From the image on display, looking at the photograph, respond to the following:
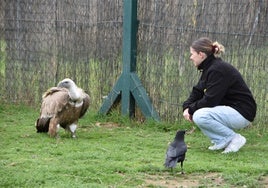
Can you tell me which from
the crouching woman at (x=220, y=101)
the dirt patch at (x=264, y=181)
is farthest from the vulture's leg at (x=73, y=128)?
the dirt patch at (x=264, y=181)

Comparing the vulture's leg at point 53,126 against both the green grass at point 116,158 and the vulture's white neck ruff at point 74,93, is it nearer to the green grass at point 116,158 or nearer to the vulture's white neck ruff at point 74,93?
the green grass at point 116,158

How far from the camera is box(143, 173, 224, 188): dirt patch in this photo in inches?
247

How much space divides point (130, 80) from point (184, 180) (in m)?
3.70

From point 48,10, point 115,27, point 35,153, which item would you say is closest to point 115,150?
point 35,153

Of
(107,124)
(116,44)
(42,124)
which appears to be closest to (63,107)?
(42,124)

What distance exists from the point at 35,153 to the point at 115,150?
35.4 inches

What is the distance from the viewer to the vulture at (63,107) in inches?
341

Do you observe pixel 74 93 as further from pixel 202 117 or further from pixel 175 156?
pixel 175 156

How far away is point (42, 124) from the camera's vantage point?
891cm

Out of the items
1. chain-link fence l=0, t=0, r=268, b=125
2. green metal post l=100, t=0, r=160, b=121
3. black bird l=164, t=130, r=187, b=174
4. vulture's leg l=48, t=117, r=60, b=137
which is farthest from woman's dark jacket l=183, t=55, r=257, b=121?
green metal post l=100, t=0, r=160, b=121

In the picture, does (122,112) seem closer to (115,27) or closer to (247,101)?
(115,27)

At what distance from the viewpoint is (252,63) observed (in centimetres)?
890

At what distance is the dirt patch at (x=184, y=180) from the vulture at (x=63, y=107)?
7.97 feet

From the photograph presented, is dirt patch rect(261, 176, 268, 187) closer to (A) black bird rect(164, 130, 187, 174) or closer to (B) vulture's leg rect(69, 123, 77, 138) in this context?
(A) black bird rect(164, 130, 187, 174)
